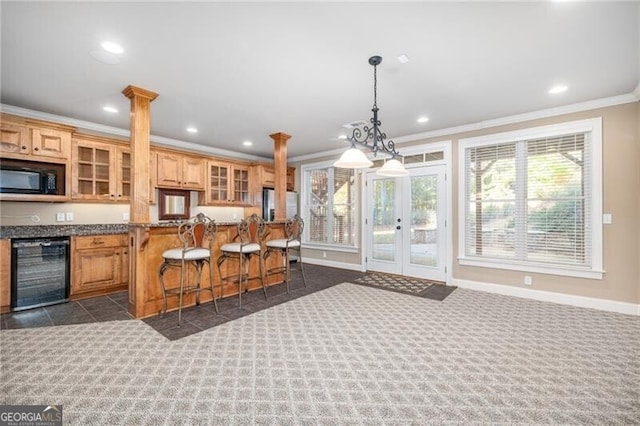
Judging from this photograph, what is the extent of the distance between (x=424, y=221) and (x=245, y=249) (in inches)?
126

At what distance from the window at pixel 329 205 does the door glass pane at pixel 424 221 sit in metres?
1.33

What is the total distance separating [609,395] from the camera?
6.26 feet

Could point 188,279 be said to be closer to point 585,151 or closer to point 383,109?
point 383,109

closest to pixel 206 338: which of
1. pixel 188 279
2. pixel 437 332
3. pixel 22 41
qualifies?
pixel 188 279

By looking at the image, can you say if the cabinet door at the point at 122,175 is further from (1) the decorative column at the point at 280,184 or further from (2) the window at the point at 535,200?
(2) the window at the point at 535,200

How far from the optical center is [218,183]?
609cm

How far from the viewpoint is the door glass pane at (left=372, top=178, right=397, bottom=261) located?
18.4ft

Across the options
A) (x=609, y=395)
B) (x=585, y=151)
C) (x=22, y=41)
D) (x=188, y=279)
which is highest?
(x=22, y=41)

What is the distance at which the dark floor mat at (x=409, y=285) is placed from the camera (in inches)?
170

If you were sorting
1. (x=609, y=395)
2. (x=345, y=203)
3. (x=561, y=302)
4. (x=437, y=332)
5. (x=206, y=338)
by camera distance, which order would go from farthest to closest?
(x=345, y=203) < (x=561, y=302) < (x=437, y=332) < (x=206, y=338) < (x=609, y=395)

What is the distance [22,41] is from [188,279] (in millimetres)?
2769

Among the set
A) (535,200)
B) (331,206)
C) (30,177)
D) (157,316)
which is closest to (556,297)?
(535,200)

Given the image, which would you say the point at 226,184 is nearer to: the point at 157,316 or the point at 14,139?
the point at 14,139
